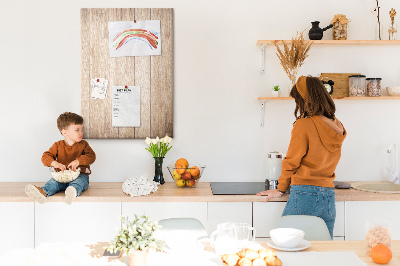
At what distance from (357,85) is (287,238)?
1873 mm

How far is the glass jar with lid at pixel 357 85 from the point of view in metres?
3.16

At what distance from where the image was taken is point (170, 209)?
2754 millimetres

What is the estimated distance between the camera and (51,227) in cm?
276

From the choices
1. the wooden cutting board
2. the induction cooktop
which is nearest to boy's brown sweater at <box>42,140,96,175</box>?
the induction cooktop

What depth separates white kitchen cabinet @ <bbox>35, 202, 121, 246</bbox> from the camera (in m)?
2.75

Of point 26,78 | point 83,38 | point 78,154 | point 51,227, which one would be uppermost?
point 83,38

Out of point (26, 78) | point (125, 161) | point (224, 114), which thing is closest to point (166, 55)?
point (224, 114)

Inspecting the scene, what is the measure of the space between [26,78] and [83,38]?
1.74ft

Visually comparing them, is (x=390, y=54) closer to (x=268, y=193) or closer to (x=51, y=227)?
(x=268, y=193)

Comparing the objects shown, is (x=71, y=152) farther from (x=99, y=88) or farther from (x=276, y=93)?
(x=276, y=93)

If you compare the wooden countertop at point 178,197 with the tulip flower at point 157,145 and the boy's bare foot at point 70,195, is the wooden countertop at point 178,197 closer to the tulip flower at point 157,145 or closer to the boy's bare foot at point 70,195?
the boy's bare foot at point 70,195

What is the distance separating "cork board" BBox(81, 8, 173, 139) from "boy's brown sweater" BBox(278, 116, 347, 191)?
3.74 ft

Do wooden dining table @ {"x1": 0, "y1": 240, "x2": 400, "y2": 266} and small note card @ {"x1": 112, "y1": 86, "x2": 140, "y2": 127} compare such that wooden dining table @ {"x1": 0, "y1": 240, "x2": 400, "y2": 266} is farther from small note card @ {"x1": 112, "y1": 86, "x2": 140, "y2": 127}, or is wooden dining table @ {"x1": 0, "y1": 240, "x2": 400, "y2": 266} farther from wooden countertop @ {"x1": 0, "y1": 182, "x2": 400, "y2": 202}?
small note card @ {"x1": 112, "y1": 86, "x2": 140, "y2": 127}

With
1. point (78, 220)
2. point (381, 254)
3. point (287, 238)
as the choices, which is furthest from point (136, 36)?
point (381, 254)
